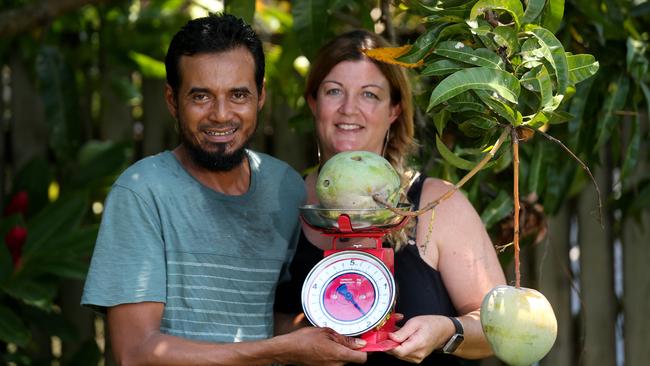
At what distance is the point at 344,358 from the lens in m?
2.89

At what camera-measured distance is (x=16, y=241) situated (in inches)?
183

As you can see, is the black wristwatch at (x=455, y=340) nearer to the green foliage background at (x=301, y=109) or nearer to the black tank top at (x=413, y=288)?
the black tank top at (x=413, y=288)

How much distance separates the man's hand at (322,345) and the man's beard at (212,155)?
561 millimetres

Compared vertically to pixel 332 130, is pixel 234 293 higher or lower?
lower

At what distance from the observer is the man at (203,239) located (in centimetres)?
293

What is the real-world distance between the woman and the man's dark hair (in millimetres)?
352

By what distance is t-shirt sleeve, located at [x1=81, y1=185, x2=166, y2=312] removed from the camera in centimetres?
296

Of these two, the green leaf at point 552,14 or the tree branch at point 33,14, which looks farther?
the tree branch at point 33,14

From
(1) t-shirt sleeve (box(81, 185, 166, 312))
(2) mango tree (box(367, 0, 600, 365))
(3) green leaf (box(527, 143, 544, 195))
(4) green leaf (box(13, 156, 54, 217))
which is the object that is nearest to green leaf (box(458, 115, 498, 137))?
(2) mango tree (box(367, 0, 600, 365))

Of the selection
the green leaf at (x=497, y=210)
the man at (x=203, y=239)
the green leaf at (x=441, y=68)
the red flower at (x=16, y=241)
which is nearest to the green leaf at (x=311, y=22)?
the man at (x=203, y=239)

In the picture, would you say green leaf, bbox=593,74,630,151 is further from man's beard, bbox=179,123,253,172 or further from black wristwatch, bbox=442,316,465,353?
man's beard, bbox=179,123,253,172

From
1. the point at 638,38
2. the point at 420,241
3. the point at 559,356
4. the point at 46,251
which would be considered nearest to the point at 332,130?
the point at 420,241

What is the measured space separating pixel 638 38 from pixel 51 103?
2640 millimetres

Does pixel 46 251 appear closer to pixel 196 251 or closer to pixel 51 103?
pixel 51 103
